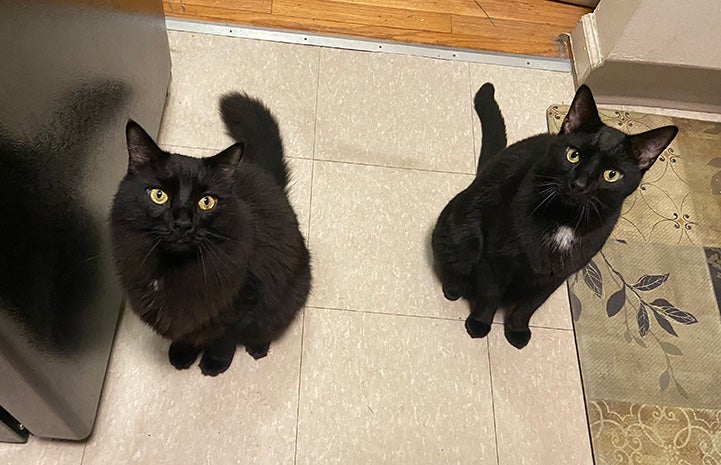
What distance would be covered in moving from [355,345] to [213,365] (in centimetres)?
35

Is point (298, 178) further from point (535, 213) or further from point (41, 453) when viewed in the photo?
point (41, 453)

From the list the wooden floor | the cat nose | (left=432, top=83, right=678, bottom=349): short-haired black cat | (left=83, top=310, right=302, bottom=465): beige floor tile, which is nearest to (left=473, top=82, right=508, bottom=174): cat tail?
(left=432, top=83, right=678, bottom=349): short-haired black cat

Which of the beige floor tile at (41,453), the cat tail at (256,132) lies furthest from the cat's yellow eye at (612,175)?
the beige floor tile at (41,453)

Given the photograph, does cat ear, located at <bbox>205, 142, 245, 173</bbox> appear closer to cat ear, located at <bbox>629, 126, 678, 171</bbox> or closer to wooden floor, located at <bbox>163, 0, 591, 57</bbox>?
cat ear, located at <bbox>629, 126, 678, 171</bbox>

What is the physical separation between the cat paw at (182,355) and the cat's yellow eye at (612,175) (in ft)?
3.10

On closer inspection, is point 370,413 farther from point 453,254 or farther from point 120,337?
point 120,337

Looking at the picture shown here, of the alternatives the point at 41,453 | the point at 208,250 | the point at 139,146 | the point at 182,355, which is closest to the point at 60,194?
the point at 139,146

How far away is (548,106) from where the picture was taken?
201 cm

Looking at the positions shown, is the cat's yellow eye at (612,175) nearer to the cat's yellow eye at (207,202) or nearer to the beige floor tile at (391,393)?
the beige floor tile at (391,393)

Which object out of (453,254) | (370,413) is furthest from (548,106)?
(370,413)

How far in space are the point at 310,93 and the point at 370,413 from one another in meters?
1.01

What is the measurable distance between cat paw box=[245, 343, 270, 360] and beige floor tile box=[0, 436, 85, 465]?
1.33 ft

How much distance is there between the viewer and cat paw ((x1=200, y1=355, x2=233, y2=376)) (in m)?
1.39

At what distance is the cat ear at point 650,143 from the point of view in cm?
107
